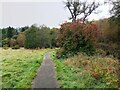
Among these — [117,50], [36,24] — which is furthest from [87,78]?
[36,24]

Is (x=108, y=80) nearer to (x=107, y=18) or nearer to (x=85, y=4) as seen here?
(x=107, y=18)

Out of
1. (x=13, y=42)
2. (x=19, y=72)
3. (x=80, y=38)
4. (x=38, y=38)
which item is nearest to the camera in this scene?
(x=19, y=72)

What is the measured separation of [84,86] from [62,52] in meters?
18.8

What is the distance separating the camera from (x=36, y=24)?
72.7 meters

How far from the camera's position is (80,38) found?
28312 mm

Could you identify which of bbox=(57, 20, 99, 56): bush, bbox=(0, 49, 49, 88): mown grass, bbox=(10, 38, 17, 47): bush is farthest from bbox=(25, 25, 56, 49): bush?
bbox=(0, 49, 49, 88): mown grass

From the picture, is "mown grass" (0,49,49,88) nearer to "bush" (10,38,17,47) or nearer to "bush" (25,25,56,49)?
"bush" (25,25,56,49)

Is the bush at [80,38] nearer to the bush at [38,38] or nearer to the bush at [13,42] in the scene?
the bush at [38,38]

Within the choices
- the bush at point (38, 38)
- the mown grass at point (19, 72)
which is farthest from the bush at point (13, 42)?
the mown grass at point (19, 72)

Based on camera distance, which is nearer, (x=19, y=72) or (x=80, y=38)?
(x=19, y=72)

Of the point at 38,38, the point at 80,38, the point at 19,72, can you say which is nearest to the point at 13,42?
the point at 38,38

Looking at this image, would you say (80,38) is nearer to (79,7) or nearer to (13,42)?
(79,7)

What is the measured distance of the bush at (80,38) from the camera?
28.0 metres

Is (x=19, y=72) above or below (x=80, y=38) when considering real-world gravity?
below
